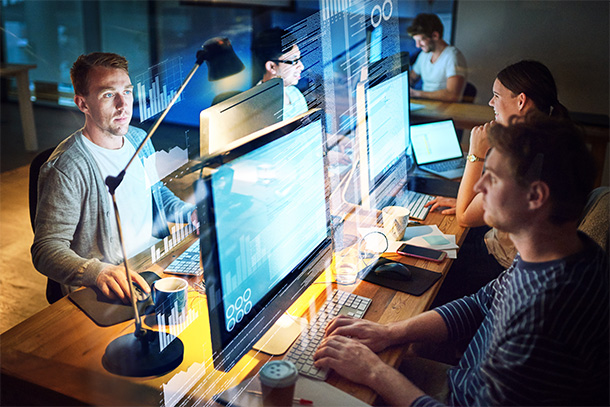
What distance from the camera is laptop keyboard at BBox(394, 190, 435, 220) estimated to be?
1.91 metres

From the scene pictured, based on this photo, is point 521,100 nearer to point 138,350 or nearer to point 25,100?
point 138,350

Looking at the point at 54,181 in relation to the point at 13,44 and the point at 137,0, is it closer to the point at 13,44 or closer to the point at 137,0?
the point at 13,44

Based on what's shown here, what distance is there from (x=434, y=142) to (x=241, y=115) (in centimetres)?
130

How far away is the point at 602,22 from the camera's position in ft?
12.4

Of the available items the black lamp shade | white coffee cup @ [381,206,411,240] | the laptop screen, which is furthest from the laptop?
the black lamp shade

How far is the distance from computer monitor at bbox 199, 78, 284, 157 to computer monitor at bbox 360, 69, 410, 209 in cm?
32

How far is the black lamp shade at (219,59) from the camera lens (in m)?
1.46

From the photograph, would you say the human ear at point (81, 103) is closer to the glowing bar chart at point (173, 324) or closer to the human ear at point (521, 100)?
the glowing bar chart at point (173, 324)

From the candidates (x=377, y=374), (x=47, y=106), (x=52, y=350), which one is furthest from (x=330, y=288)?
(x=47, y=106)

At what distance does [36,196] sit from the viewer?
4.38 ft

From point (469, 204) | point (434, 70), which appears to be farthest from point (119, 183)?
point (434, 70)

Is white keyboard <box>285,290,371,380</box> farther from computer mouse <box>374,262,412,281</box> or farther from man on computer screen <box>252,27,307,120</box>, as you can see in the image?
man on computer screen <box>252,27,307,120</box>

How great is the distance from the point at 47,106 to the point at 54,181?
1.18 ft

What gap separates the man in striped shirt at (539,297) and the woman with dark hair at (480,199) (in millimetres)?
494
